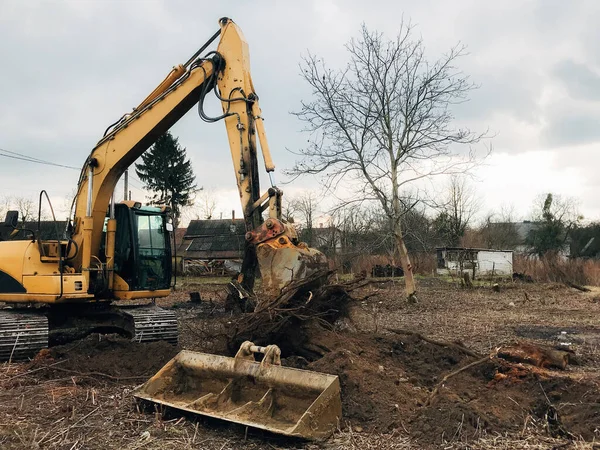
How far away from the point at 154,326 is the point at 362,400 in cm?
475

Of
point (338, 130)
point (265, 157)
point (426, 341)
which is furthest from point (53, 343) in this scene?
point (338, 130)

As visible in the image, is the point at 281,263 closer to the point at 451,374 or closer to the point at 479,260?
the point at 451,374

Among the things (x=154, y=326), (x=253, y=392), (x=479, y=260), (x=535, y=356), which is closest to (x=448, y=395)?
(x=253, y=392)

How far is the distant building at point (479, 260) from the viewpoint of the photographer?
103 feet

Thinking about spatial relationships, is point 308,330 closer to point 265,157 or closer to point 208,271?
point 265,157

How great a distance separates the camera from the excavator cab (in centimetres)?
926

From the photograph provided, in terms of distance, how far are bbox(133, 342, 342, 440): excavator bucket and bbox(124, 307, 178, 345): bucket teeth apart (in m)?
3.14

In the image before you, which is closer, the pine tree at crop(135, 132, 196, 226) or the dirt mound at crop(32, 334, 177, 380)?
the dirt mound at crop(32, 334, 177, 380)

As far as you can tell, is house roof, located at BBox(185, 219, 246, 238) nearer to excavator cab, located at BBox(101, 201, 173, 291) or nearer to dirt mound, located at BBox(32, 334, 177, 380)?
excavator cab, located at BBox(101, 201, 173, 291)

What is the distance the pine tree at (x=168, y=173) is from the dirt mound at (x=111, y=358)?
34.7 metres

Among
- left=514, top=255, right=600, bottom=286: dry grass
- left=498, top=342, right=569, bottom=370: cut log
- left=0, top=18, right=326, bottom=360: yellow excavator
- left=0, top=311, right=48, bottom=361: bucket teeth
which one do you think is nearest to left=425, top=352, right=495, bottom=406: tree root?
left=498, top=342, right=569, bottom=370: cut log

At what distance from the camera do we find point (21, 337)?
8.22 metres

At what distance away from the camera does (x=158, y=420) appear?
503 centimetres

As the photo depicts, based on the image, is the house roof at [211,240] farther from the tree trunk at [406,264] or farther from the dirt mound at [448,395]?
the dirt mound at [448,395]
